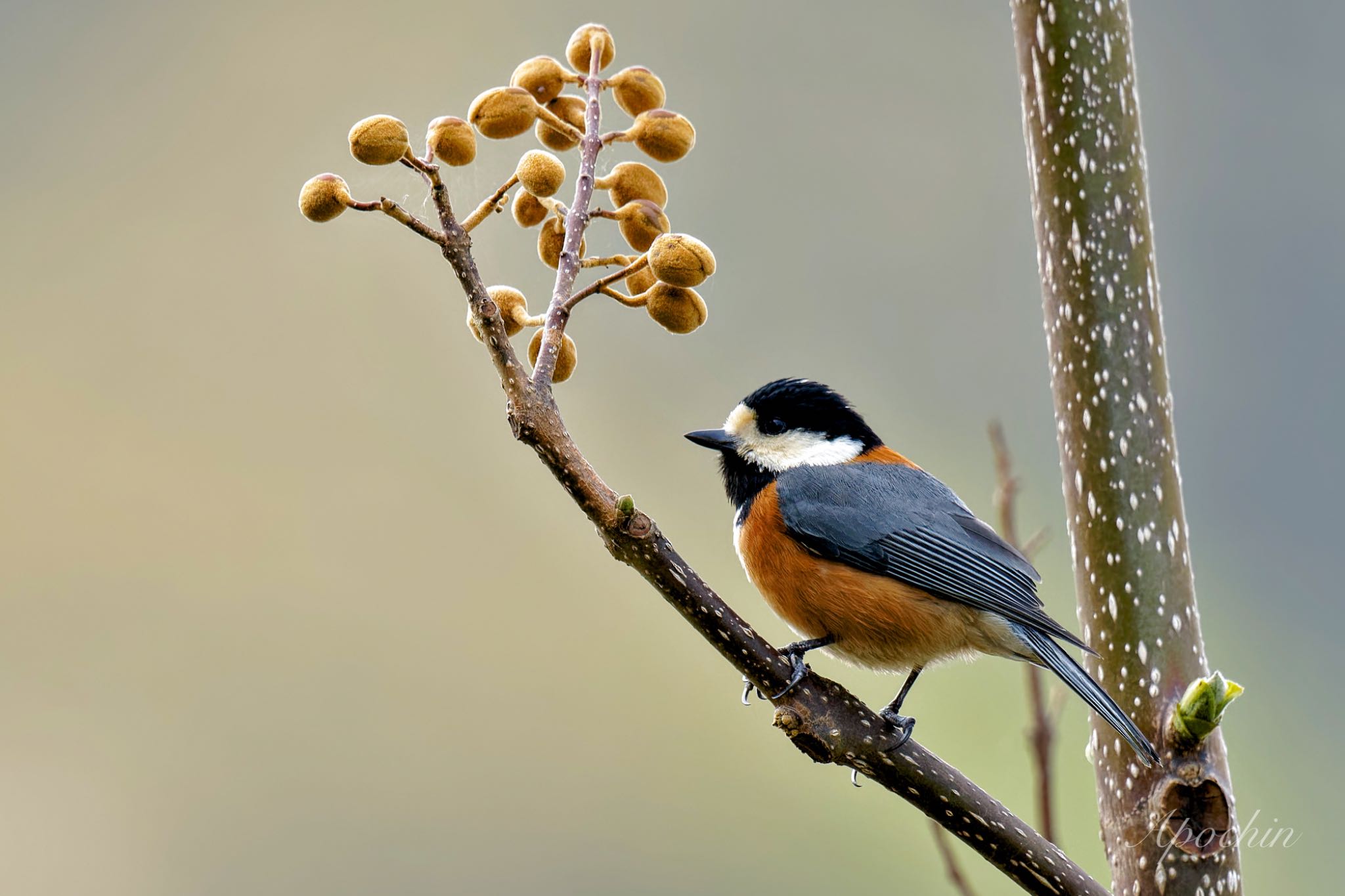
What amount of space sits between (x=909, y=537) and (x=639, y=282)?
1.19 metres

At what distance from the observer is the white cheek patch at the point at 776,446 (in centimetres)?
278

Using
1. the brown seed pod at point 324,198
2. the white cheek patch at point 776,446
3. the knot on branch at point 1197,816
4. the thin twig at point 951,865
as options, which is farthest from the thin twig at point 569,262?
the white cheek patch at point 776,446

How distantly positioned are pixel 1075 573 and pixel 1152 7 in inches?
397

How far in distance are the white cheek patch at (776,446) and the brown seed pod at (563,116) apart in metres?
1.25

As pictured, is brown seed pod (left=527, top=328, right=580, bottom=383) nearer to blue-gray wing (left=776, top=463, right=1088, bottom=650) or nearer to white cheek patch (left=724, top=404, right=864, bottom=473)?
blue-gray wing (left=776, top=463, right=1088, bottom=650)

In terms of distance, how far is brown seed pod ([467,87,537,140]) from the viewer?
1.45m

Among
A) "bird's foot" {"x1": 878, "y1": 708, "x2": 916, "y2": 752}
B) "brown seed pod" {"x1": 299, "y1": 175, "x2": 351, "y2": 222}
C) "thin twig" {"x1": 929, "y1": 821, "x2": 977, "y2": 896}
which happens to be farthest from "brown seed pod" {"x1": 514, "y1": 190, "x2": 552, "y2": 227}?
"thin twig" {"x1": 929, "y1": 821, "x2": 977, "y2": 896}

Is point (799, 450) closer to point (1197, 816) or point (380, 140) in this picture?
point (1197, 816)

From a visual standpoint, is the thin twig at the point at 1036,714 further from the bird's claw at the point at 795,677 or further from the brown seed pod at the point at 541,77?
the brown seed pod at the point at 541,77

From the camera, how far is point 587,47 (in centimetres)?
156

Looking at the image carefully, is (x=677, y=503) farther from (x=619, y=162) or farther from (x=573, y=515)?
(x=619, y=162)

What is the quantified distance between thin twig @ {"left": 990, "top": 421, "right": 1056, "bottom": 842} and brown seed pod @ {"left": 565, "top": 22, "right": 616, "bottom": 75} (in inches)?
35.9

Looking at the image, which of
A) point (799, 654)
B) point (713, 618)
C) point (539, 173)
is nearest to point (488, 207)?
point (539, 173)

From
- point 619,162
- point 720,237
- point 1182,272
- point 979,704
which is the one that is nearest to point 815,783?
point 979,704
